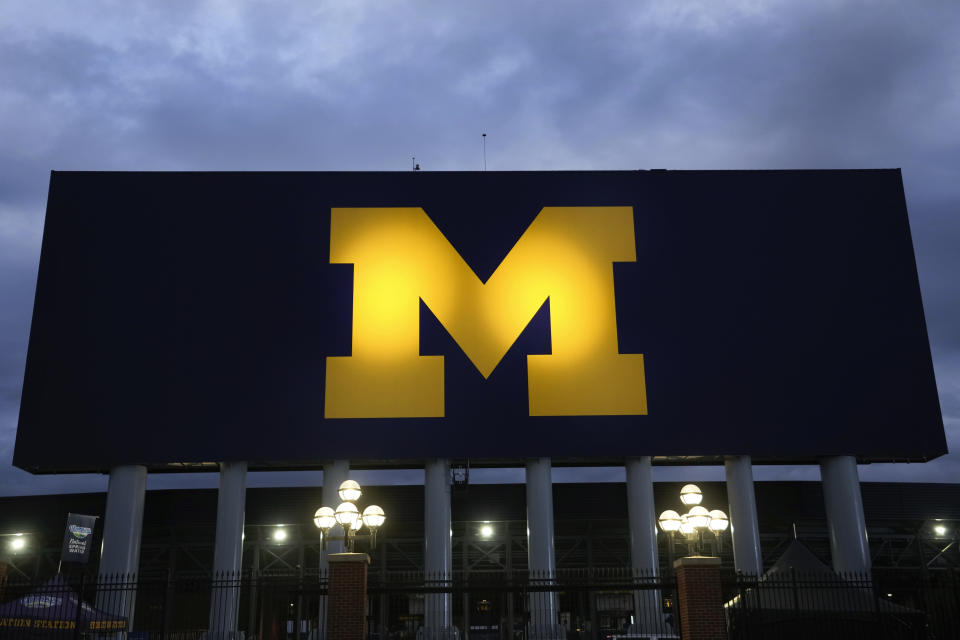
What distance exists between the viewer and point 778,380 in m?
32.2

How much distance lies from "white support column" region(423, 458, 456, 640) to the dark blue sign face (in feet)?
3.52

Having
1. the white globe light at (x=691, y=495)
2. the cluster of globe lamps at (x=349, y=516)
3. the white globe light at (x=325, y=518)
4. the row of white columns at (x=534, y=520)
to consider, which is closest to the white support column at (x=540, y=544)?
the row of white columns at (x=534, y=520)

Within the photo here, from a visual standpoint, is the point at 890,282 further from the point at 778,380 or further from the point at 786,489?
the point at 786,489

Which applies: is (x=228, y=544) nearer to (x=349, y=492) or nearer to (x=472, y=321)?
(x=472, y=321)

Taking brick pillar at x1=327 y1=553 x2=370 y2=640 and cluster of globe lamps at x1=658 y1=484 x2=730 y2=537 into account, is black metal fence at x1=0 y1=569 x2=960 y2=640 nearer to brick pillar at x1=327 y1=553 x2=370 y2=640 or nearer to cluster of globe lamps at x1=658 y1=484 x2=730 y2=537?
brick pillar at x1=327 y1=553 x2=370 y2=640

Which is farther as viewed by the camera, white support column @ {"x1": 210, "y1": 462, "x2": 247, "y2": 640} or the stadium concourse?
the stadium concourse

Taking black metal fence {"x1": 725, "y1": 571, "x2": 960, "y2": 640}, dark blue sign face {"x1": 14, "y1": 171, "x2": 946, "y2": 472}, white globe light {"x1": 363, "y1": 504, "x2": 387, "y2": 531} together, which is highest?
dark blue sign face {"x1": 14, "y1": 171, "x2": 946, "y2": 472}

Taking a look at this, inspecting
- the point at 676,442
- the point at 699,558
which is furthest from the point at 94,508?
the point at 699,558

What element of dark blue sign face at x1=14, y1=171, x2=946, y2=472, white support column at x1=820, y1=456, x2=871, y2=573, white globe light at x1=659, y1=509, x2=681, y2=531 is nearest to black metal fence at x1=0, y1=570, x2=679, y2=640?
white globe light at x1=659, y1=509, x2=681, y2=531

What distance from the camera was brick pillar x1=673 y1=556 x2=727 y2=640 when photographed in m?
19.3

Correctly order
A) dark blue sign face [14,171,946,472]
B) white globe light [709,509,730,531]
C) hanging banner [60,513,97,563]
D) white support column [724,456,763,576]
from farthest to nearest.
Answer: dark blue sign face [14,171,946,472] → white support column [724,456,763,576] → hanging banner [60,513,97,563] → white globe light [709,509,730,531]

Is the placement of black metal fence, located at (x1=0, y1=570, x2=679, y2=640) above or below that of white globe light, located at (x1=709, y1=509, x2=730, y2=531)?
below

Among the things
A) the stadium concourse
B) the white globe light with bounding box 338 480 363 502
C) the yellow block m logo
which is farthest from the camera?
the stadium concourse

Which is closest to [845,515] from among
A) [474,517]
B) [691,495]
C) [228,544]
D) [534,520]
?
[534,520]
